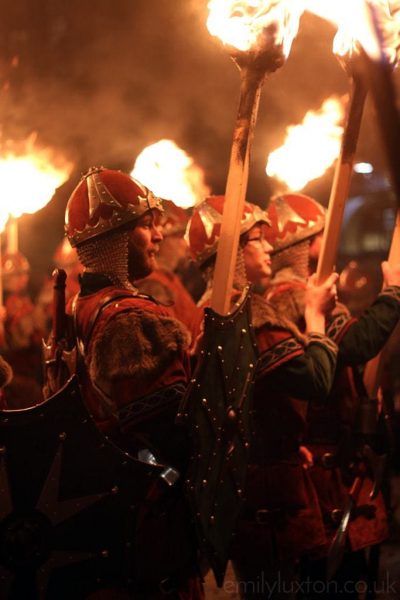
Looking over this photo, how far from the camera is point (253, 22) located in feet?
13.4

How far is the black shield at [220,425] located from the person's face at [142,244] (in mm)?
534

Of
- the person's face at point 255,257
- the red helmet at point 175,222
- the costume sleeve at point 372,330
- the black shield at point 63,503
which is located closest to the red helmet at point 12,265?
the red helmet at point 175,222

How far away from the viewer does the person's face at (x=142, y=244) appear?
422 centimetres

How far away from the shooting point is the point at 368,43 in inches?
88.5

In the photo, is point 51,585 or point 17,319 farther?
point 17,319

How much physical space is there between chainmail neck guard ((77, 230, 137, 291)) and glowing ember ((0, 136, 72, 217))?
3.02 m

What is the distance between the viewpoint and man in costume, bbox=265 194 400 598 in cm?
463

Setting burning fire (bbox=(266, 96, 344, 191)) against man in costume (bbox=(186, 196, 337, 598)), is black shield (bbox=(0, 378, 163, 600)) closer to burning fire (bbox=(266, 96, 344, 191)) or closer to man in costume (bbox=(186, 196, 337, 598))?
man in costume (bbox=(186, 196, 337, 598))

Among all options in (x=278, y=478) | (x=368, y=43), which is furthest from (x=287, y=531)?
(x=368, y=43)

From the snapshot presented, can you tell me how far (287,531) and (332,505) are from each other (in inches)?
14.6

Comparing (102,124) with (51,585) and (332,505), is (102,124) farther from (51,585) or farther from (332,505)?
(51,585)

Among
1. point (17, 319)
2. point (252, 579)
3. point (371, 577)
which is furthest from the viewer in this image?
point (17, 319)

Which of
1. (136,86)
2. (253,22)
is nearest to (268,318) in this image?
(253,22)

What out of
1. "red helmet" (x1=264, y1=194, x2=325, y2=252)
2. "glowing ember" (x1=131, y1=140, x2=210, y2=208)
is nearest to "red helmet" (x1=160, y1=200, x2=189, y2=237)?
"glowing ember" (x1=131, y1=140, x2=210, y2=208)
